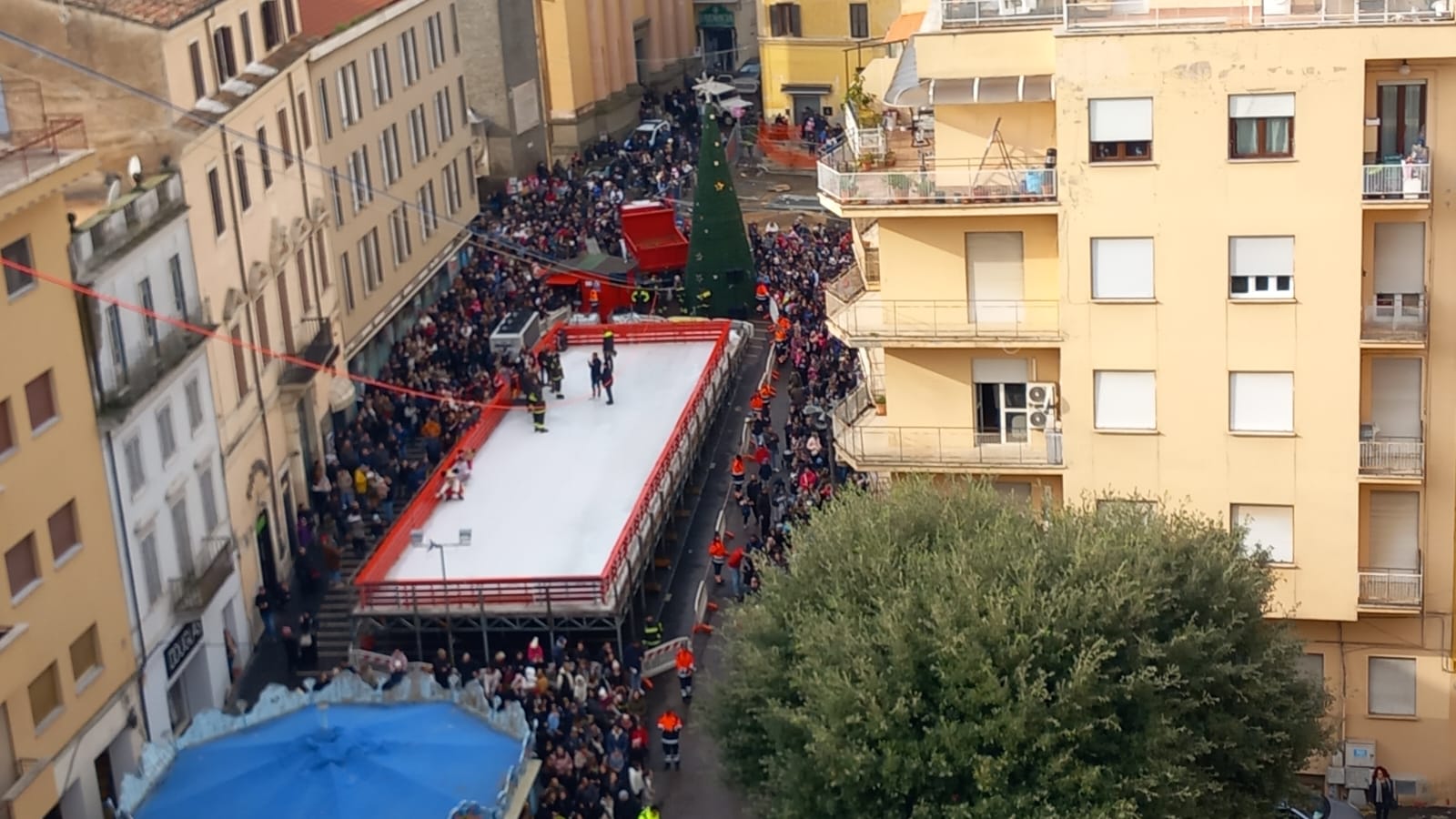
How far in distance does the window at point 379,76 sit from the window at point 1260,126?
31.5 meters

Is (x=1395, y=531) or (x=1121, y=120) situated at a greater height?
(x=1121, y=120)

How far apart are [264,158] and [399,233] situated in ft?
43.6

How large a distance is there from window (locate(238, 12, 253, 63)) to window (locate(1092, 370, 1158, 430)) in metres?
22.5

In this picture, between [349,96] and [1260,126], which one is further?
[349,96]

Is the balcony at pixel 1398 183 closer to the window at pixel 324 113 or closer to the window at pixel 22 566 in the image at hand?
the window at pixel 22 566

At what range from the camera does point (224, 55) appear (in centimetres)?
4947

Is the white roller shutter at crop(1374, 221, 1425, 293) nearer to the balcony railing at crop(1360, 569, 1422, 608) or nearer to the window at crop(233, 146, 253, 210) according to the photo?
the balcony railing at crop(1360, 569, 1422, 608)

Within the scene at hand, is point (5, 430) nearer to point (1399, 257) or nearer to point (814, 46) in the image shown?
point (1399, 257)

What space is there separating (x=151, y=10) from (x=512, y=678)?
15.3m

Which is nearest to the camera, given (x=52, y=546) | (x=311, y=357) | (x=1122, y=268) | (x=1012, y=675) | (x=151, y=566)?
(x=1012, y=675)

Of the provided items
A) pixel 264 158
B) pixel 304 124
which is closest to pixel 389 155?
pixel 304 124

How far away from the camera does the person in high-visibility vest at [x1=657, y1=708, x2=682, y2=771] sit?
40.4 m

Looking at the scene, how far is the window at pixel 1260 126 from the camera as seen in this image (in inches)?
1394

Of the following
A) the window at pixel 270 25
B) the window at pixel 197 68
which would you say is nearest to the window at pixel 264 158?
the window at pixel 270 25
